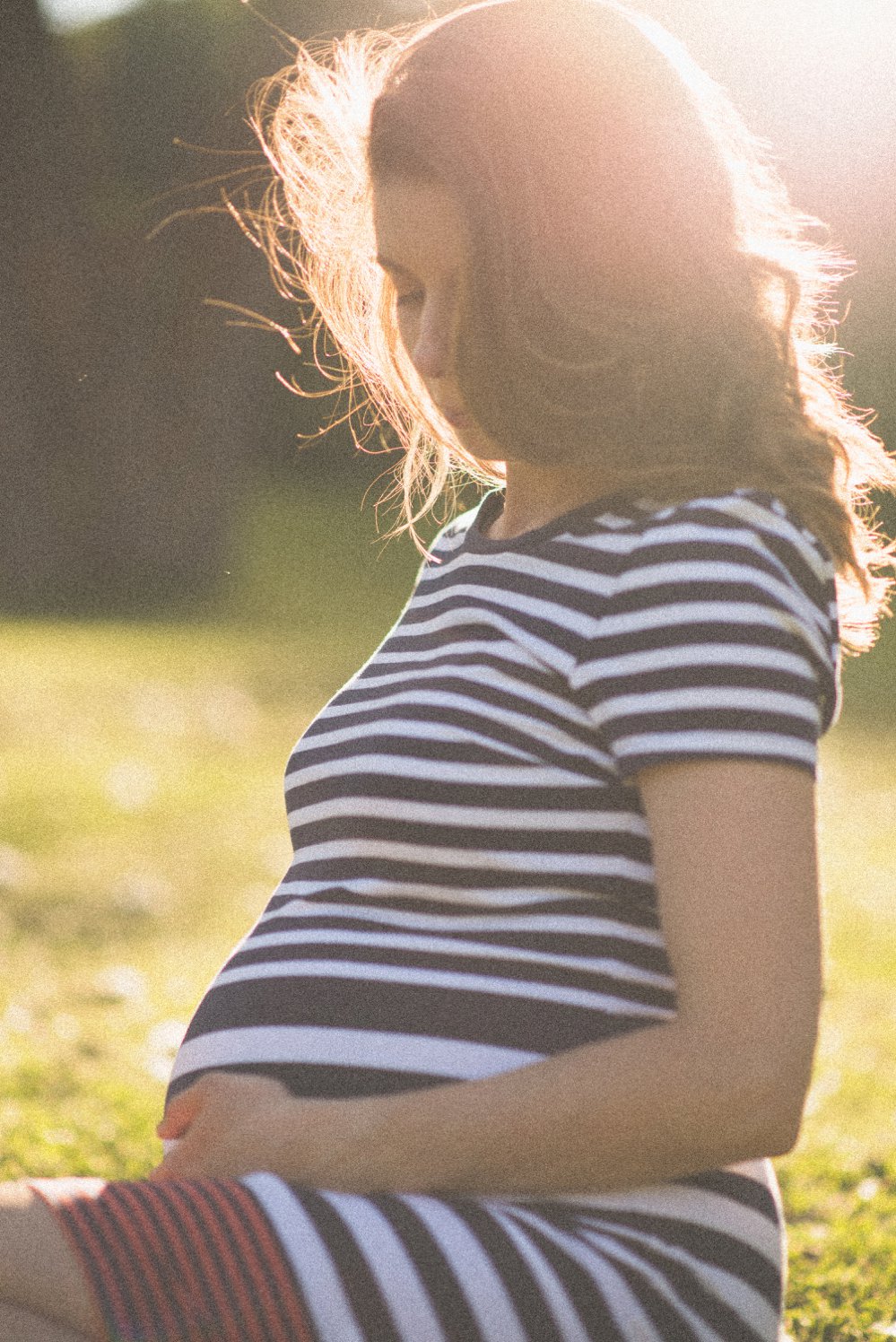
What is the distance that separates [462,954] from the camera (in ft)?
5.07

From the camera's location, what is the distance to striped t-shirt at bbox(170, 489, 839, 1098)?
4.68ft

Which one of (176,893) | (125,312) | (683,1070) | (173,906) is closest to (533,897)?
(683,1070)

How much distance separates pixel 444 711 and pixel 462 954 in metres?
0.23

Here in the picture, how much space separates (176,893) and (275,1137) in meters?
4.82

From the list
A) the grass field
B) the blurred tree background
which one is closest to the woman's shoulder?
the grass field

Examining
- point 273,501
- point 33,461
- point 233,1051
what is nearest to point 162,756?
point 233,1051

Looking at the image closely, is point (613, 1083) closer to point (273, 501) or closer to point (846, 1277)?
point (846, 1277)

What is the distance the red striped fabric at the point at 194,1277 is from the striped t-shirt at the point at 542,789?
0.70ft

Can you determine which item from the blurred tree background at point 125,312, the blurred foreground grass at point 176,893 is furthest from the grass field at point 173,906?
the blurred tree background at point 125,312

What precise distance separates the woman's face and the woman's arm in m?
0.55

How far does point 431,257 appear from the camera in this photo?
1728 millimetres

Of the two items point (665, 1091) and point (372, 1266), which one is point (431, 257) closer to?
point (665, 1091)

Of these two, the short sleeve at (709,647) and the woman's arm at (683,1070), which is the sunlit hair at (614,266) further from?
the woman's arm at (683,1070)

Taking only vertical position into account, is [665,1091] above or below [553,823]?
below
